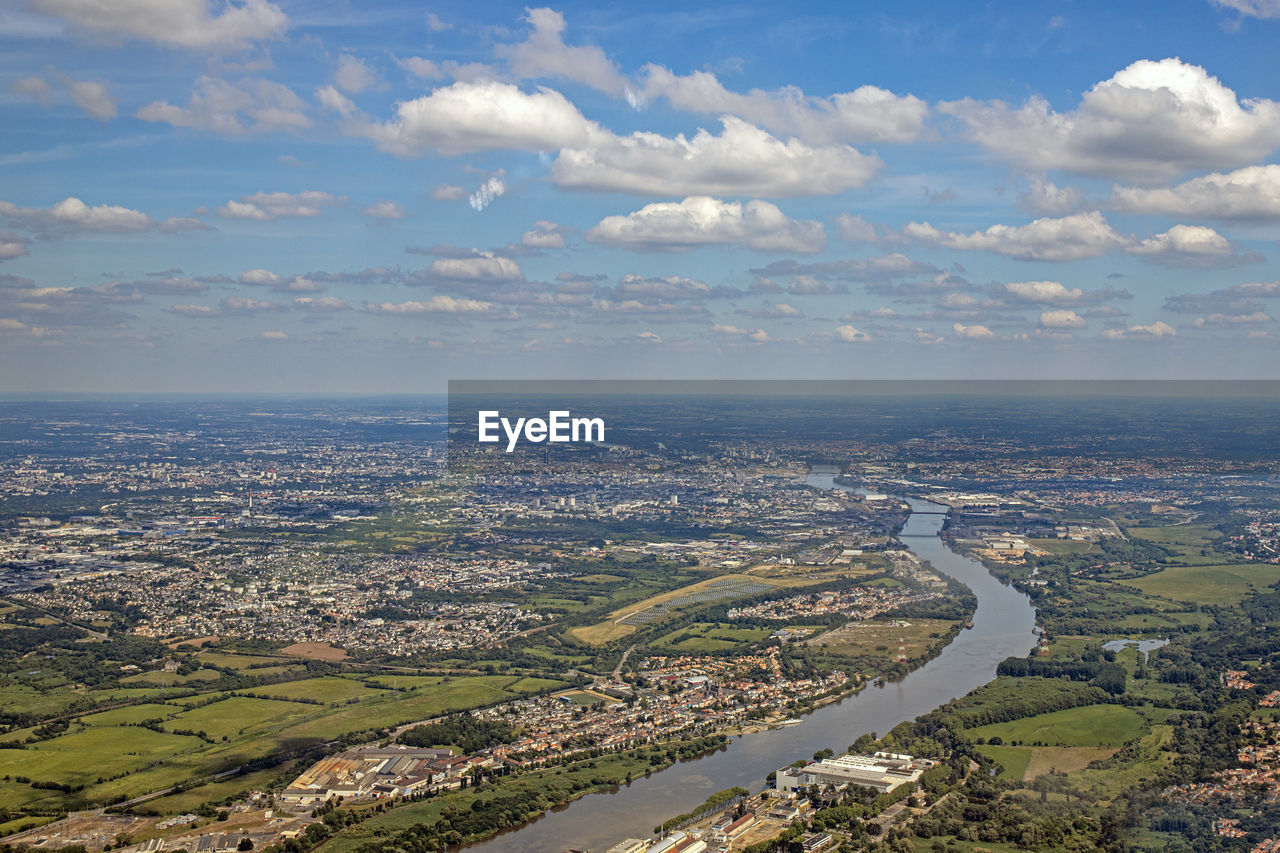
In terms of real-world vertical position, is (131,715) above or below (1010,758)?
below

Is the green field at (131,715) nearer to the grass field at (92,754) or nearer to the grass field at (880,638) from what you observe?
the grass field at (92,754)

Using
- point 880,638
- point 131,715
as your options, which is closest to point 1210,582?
point 880,638

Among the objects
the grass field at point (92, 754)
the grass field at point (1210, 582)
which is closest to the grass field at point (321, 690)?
the grass field at point (92, 754)

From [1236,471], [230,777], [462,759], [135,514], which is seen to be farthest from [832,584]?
[1236,471]

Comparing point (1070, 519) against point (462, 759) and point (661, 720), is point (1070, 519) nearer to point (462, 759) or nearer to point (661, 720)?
point (661, 720)

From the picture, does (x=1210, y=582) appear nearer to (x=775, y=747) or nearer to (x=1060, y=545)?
(x=1060, y=545)

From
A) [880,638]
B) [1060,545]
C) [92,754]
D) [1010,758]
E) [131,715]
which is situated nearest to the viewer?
[1010,758]
